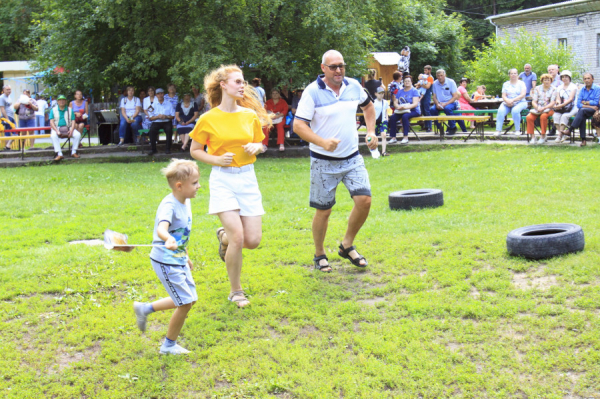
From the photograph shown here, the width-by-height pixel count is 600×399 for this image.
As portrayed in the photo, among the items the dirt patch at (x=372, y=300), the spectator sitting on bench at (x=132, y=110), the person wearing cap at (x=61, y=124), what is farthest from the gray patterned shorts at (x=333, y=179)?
the spectator sitting on bench at (x=132, y=110)

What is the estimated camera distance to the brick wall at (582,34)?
31203 mm

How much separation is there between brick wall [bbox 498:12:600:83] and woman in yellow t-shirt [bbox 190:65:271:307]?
28518mm

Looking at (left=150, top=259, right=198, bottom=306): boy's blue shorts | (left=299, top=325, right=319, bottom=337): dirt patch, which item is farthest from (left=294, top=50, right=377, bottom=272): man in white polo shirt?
(left=150, top=259, right=198, bottom=306): boy's blue shorts

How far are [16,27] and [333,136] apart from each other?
3876 cm

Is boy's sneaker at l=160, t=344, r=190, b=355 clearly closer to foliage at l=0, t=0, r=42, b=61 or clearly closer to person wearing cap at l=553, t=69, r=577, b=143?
person wearing cap at l=553, t=69, r=577, b=143

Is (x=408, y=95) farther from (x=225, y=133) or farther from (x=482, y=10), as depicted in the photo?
(x=482, y=10)

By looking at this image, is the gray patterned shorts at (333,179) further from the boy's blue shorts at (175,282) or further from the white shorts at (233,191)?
the boy's blue shorts at (175,282)

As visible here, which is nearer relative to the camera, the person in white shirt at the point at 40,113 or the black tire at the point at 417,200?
the black tire at the point at 417,200

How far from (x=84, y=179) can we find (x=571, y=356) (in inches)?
445

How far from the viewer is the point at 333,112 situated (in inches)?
228

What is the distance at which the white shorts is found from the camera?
511 cm

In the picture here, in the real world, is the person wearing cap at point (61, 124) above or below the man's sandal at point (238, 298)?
above

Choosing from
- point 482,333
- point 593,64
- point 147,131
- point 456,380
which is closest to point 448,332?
point 482,333

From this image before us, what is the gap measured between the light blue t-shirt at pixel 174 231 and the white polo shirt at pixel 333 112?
1.94m
